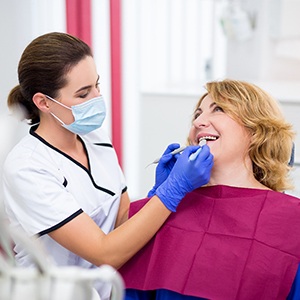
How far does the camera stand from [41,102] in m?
1.54

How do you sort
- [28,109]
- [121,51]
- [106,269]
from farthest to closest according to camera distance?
[121,51]
[28,109]
[106,269]

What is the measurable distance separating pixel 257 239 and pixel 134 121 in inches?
76.3

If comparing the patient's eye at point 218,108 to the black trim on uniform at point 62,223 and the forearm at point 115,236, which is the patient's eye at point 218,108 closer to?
the forearm at point 115,236

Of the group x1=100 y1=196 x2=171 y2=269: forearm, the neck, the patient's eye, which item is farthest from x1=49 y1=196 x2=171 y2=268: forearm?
the patient's eye

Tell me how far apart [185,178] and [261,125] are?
0.28 metres

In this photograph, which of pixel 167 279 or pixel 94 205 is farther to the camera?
pixel 94 205

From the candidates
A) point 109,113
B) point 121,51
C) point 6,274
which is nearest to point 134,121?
point 109,113

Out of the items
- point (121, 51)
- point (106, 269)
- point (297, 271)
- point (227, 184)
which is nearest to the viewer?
point (106, 269)

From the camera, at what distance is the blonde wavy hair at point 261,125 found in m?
1.47

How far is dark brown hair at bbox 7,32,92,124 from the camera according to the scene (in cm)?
147

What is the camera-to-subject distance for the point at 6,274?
2.28 ft

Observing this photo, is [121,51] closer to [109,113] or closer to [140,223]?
[109,113]

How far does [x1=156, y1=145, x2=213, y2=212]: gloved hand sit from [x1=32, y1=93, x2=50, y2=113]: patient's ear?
1.41ft

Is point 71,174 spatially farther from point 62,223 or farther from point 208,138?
point 208,138
